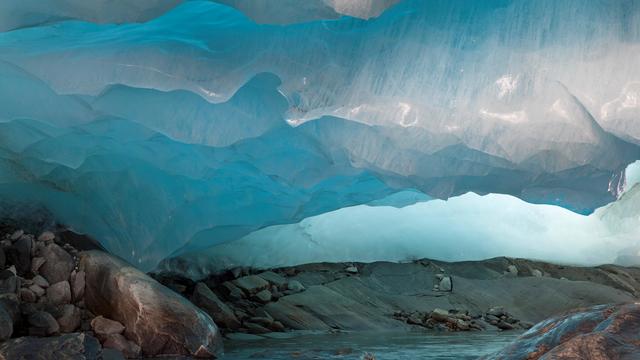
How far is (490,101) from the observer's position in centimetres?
551

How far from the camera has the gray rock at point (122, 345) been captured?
6855mm

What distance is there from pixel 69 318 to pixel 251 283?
583cm

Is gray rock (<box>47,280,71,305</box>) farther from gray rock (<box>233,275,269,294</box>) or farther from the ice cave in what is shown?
gray rock (<box>233,275,269,294</box>)

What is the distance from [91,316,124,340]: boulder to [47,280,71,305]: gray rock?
0.60 meters

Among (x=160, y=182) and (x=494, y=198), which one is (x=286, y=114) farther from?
(x=494, y=198)

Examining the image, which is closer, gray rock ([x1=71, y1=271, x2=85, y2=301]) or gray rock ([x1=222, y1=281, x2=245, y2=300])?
gray rock ([x1=71, y1=271, x2=85, y2=301])

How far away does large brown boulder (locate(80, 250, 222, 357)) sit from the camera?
23.2 feet

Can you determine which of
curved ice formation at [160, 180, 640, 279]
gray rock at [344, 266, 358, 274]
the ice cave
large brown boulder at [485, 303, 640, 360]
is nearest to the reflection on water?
the ice cave

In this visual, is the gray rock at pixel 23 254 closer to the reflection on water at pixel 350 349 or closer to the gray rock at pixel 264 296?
the reflection on water at pixel 350 349

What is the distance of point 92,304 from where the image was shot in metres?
7.76

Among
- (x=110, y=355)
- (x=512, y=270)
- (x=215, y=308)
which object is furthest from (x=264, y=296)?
(x=512, y=270)

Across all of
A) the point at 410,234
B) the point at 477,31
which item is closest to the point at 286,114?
the point at 477,31

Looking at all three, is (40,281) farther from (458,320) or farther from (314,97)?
(458,320)

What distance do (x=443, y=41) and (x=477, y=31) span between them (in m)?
0.27
